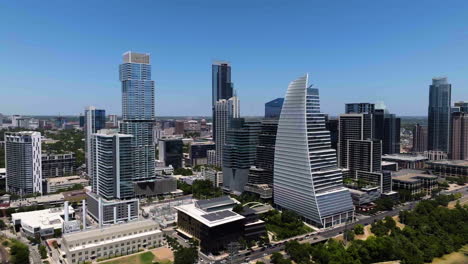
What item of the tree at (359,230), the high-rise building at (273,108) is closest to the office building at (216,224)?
the tree at (359,230)

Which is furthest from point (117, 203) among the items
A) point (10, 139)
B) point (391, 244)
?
point (391, 244)

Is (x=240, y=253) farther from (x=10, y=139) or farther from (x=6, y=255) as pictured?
(x=10, y=139)

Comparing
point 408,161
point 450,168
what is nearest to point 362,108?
point 408,161

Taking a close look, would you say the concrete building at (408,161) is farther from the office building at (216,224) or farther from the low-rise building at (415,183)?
the office building at (216,224)

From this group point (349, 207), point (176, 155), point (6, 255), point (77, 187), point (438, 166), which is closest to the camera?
point (6, 255)

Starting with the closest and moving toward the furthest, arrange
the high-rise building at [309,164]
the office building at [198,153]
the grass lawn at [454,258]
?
→ 1. the grass lawn at [454,258]
2. the high-rise building at [309,164]
3. the office building at [198,153]

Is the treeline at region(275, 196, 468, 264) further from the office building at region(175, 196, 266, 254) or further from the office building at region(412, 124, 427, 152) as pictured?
the office building at region(412, 124, 427, 152)

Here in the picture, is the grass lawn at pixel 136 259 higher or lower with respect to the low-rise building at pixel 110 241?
lower
